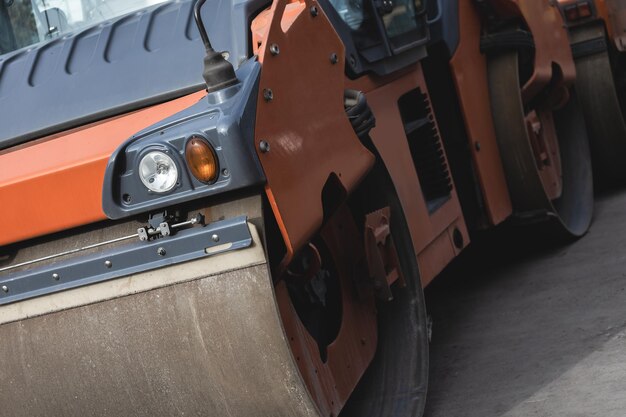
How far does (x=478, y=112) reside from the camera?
516 cm

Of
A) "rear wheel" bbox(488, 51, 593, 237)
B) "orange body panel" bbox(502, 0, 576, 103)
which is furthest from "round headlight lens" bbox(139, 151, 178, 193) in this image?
"orange body panel" bbox(502, 0, 576, 103)

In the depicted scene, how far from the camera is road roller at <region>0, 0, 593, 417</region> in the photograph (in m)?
2.98

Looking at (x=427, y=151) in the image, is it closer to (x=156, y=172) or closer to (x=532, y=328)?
(x=532, y=328)

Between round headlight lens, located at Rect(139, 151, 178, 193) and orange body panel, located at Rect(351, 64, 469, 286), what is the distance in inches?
39.4

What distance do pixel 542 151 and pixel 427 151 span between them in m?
1.49

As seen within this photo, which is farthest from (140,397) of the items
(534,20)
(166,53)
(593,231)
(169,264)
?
(593,231)

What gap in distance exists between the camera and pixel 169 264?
9.84 ft

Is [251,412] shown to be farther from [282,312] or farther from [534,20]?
[534,20]

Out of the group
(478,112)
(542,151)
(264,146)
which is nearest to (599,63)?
(542,151)

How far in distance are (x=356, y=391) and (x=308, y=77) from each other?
3.74 feet

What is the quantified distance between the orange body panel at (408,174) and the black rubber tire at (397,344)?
0.15 m

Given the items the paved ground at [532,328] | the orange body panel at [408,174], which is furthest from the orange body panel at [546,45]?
the orange body panel at [408,174]

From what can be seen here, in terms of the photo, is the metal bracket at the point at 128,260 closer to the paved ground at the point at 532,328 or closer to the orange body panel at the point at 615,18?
the paved ground at the point at 532,328

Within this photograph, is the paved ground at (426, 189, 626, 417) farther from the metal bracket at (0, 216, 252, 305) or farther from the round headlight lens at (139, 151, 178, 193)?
the round headlight lens at (139, 151, 178, 193)
